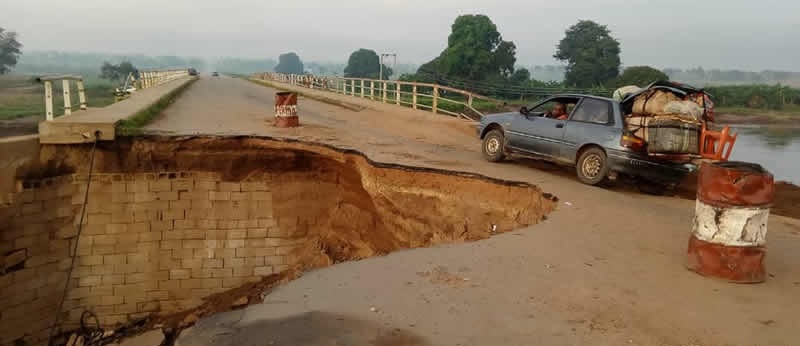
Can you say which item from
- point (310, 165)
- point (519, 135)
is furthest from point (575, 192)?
point (310, 165)

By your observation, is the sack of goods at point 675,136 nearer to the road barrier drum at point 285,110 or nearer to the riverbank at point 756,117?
the road barrier drum at point 285,110

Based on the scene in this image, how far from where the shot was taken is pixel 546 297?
4.70m

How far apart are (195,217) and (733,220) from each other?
947 centimetres

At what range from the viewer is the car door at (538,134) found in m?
9.70

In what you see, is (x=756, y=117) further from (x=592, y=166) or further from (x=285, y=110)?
(x=285, y=110)

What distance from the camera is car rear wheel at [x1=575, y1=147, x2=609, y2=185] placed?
8930 mm

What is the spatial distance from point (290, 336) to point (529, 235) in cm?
347

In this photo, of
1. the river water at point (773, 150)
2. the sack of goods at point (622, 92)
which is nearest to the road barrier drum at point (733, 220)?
the sack of goods at point (622, 92)

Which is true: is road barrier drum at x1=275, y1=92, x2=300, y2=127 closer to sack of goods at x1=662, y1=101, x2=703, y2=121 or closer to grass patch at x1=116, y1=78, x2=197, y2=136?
grass patch at x1=116, y1=78, x2=197, y2=136

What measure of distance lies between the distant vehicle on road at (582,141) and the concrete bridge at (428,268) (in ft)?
1.27

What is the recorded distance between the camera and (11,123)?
99.4 ft

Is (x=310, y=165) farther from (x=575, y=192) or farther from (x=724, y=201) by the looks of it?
(x=724, y=201)

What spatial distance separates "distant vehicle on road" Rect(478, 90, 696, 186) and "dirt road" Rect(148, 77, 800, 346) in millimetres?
1201

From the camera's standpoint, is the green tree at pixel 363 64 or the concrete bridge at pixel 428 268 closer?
the concrete bridge at pixel 428 268
